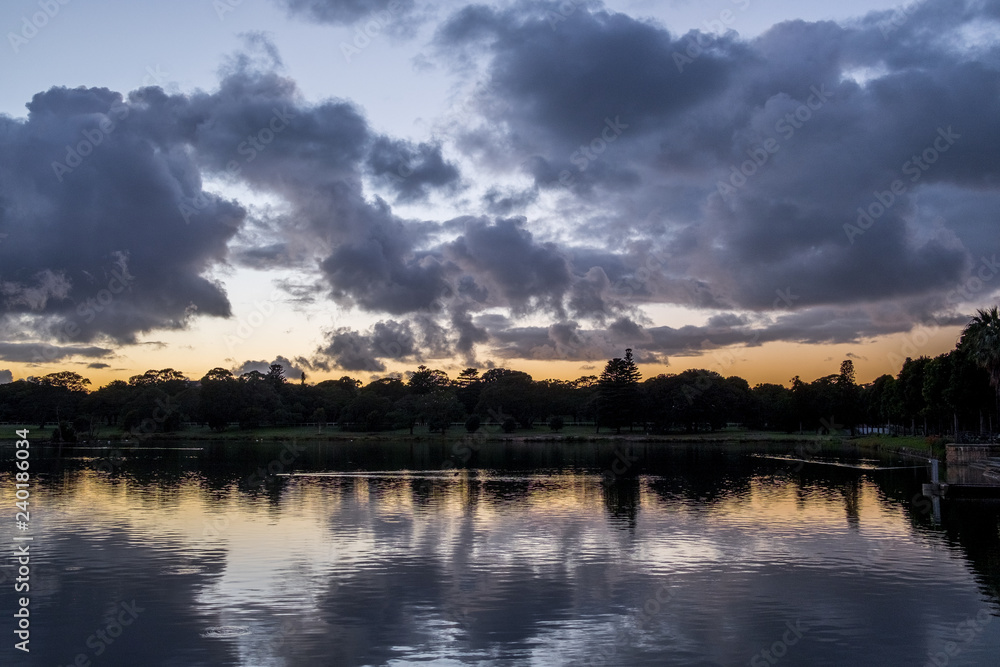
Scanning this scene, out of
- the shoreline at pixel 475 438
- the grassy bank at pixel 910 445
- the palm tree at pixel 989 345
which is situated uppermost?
the palm tree at pixel 989 345

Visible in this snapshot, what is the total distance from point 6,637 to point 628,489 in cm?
4982

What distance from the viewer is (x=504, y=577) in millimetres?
30875

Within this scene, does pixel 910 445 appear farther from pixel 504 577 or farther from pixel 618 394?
pixel 504 577

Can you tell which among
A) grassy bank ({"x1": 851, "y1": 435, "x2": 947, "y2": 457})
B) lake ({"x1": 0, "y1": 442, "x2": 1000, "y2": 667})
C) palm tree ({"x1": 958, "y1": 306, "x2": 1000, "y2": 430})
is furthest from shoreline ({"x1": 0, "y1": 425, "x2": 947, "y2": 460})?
lake ({"x1": 0, "y1": 442, "x2": 1000, "y2": 667})

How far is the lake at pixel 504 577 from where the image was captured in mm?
22047

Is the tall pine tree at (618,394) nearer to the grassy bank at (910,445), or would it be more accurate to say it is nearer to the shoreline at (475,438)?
the shoreline at (475,438)

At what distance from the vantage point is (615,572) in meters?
31.7

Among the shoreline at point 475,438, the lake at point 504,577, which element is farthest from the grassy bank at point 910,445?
the lake at point 504,577

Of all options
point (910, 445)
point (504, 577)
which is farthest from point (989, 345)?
point (504, 577)

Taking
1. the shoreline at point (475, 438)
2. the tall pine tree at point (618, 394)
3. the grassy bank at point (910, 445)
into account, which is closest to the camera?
the grassy bank at point (910, 445)

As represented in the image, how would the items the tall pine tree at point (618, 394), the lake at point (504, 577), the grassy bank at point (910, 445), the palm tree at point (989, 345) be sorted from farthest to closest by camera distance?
the tall pine tree at point (618, 394) → the grassy bank at point (910, 445) → the palm tree at point (989, 345) → the lake at point (504, 577)

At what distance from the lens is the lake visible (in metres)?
22.0

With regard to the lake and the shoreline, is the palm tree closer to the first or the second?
the lake

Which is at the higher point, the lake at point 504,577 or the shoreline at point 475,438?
the lake at point 504,577
